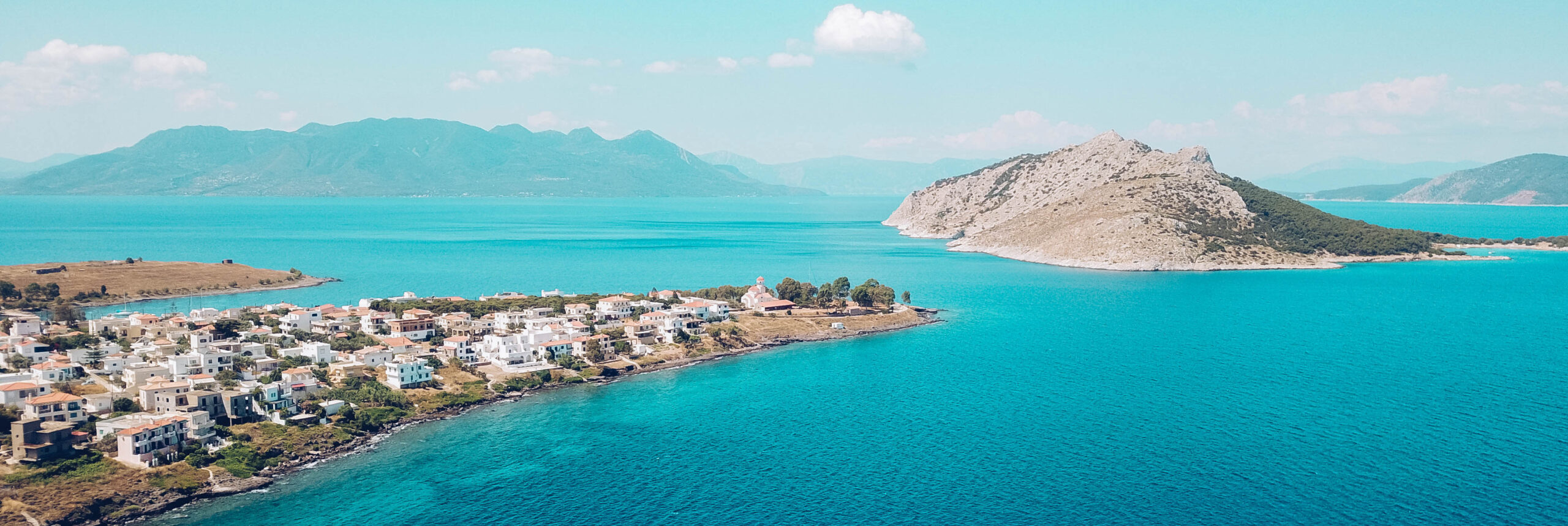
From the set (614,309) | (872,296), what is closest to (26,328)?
(614,309)

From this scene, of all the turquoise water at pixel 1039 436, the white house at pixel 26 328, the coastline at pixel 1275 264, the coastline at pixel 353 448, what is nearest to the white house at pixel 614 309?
the coastline at pixel 353 448

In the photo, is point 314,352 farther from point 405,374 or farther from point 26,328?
point 26,328

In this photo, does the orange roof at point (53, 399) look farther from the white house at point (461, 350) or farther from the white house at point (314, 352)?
the white house at point (461, 350)

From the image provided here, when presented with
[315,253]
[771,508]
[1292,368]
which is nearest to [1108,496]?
[771,508]

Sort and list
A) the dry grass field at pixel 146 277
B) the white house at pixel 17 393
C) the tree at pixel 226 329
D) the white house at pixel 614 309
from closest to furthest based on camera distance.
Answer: the white house at pixel 17 393 < the tree at pixel 226 329 < the white house at pixel 614 309 < the dry grass field at pixel 146 277

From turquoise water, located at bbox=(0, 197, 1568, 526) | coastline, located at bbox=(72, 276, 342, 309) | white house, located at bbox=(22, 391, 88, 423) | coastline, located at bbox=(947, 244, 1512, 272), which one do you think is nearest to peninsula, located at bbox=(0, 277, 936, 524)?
white house, located at bbox=(22, 391, 88, 423)

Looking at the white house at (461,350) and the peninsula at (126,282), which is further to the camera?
the peninsula at (126,282)

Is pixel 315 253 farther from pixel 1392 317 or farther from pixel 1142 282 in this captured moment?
pixel 1392 317
